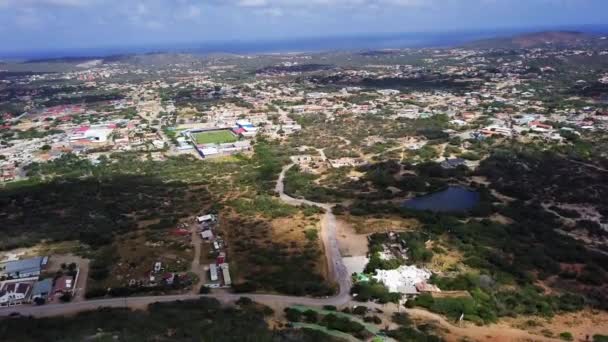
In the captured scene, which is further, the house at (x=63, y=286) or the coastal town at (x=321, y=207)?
the house at (x=63, y=286)

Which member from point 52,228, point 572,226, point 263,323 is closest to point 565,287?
point 572,226

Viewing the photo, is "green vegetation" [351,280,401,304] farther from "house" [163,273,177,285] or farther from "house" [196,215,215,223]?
"house" [196,215,215,223]

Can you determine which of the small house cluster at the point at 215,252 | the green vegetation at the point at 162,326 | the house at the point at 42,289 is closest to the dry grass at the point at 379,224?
the small house cluster at the point at 215,252

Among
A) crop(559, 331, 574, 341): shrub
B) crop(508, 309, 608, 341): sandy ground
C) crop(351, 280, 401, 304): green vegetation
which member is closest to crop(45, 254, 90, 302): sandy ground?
crop(351, 280, 401, 304): green vegetation

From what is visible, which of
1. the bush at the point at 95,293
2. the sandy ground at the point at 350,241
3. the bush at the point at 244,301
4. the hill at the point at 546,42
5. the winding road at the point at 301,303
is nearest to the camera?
the winding road at the point at 301,303

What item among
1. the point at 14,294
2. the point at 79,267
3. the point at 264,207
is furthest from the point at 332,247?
the point at 14,294

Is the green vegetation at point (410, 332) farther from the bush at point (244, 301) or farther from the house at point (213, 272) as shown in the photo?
the house at point (213, 272)
